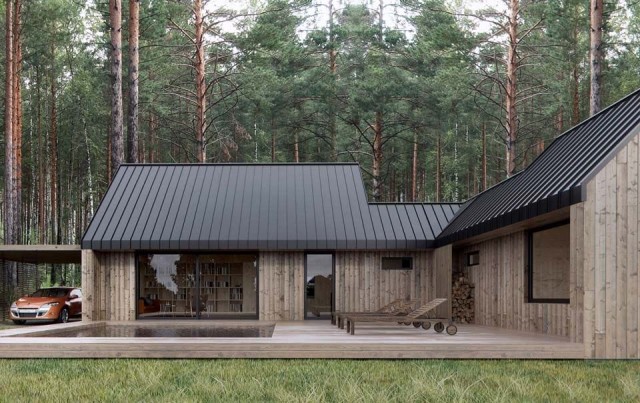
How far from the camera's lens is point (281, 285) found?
15422 millimetres

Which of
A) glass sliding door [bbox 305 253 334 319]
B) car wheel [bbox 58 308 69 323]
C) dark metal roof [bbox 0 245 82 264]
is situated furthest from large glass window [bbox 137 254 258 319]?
car wheel [bbox 58 308 69 323]

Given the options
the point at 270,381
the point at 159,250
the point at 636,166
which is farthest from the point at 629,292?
the point at 159,250

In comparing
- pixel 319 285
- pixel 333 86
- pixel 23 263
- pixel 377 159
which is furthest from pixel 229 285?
pixel 333 86

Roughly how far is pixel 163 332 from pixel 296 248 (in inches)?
152

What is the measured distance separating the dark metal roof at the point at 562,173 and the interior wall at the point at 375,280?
231 centimetres

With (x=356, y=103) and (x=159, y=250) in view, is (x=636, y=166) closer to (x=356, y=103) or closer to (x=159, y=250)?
(x=159, y=250)

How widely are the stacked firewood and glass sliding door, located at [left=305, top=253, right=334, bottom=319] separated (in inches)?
103

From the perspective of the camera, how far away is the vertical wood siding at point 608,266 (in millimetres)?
8398

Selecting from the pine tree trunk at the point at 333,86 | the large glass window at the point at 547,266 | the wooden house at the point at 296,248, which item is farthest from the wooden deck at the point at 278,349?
the pine tree trunk at the point at 333,86

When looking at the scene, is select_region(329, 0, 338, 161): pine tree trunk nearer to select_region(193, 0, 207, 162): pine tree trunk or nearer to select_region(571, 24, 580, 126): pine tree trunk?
select_region(193, 0, 207, 162): pine tree trunk

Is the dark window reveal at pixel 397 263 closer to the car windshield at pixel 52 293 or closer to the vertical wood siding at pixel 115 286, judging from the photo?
the vertical wood siding at pixel 115 286

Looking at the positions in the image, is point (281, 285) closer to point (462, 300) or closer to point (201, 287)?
point (201, 287)

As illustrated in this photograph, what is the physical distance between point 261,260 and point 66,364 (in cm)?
724

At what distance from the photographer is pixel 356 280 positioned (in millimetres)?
15539
